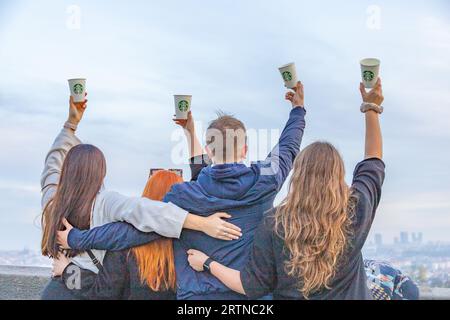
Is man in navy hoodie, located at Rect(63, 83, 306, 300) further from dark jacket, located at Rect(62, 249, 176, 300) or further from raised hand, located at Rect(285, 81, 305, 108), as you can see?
raised hand, located at Rect(285, 81, 305, 108)

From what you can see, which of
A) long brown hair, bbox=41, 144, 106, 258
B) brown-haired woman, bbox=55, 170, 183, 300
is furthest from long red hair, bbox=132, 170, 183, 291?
long brown hair, bbox=41, 144, 106, 258

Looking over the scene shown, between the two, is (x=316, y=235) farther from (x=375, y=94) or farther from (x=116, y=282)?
(x=116, y=282)

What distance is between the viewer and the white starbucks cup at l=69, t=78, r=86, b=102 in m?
3.76

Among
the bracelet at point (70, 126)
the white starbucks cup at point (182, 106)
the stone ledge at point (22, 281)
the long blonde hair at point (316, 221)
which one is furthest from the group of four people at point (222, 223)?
the stone ledge at point (22, 281)

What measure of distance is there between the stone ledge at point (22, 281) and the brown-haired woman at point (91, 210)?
0.92m

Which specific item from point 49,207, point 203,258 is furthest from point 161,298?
point 49,207

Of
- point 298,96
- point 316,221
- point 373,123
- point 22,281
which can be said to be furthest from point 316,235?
point 22,281

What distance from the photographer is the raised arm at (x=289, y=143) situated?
3.47 m

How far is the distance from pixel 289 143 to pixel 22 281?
7.01ft

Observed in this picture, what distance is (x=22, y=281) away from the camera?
4586 millimetres

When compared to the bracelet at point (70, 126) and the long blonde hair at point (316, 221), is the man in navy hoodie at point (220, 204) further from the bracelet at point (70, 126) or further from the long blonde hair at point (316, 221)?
the bracelet at point (70, 126)

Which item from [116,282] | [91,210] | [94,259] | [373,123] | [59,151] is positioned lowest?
[116,282]

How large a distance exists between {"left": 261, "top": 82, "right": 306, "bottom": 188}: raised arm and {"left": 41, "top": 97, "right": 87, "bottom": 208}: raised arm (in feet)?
3.64
